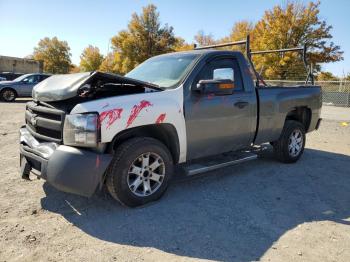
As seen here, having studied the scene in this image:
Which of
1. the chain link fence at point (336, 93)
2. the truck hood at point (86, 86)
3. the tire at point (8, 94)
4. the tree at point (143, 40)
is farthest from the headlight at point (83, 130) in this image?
the tree at point (143, 40)

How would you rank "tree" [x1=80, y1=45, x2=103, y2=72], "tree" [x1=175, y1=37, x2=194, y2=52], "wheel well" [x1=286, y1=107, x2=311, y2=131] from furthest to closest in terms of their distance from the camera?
1. "tree" [x1=80, y1=45, x2=103, y2=72]
2. "tree" [x1=175, y1=37, x2=194, y2=52]
3. "wheel well" [x1=286, y1=107, x2=311, y2=131]

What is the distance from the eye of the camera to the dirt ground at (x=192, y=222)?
10.2 ft

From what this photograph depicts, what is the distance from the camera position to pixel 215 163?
484cm

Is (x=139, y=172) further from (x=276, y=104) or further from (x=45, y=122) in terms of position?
(x=276, y=104)

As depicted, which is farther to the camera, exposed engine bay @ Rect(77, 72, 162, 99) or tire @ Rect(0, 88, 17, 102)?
tire @ Rect(0, 88, 17, 102)

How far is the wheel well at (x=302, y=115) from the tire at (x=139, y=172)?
10.7 feet

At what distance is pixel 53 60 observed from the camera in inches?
2648

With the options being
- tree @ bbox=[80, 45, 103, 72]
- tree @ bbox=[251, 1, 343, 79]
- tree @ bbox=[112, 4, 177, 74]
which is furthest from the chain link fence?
tree @ bbox=[80, 45, 103, 72]

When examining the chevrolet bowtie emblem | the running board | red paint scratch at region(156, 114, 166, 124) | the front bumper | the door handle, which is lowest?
the running board

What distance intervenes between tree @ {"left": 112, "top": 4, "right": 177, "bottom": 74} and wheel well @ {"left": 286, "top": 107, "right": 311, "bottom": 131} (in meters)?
37.9

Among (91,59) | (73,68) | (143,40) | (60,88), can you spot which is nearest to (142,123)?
(60,88)

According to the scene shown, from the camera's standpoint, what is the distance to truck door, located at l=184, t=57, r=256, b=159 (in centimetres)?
439

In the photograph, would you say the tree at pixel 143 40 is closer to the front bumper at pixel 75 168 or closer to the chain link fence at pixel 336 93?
the chain link fence at pixel 336 93

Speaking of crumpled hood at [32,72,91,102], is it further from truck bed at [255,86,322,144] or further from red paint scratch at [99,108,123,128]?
truck bed at [255,86,322,144]
